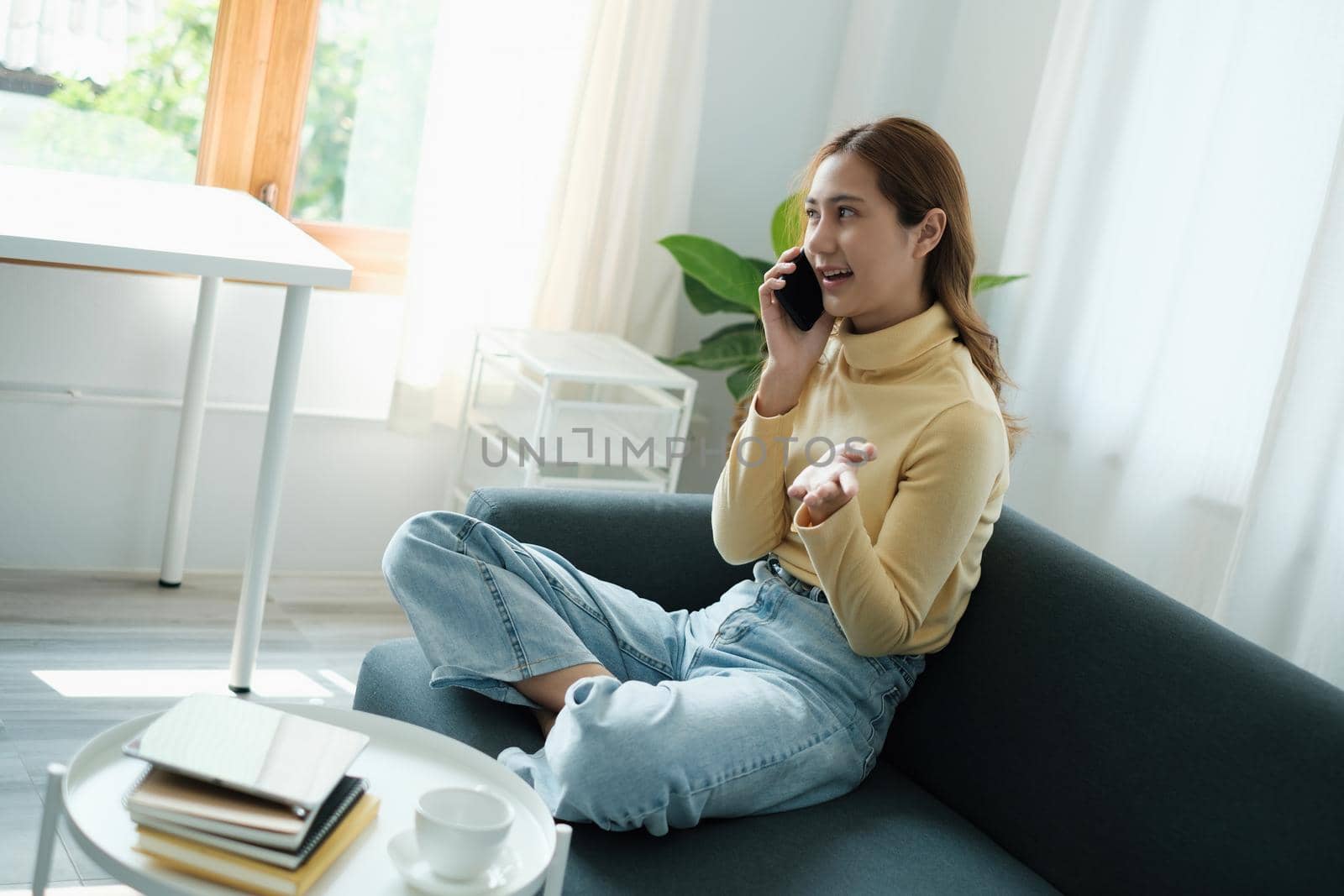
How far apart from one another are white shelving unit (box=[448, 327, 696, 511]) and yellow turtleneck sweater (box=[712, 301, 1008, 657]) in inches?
29.9

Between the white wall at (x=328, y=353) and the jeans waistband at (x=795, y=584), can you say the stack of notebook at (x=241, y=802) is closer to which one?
the jeans waistband at (x=795, y=584)

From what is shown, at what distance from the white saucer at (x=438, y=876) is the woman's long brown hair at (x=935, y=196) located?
91 centimetres

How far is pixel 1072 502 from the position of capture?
8.54 feet

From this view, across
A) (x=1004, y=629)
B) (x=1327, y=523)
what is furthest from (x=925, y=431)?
(x=1327, y=523)

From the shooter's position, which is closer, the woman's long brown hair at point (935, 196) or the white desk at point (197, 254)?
the woman's long brown hair at point (935, 196)

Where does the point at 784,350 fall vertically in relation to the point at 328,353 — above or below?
above

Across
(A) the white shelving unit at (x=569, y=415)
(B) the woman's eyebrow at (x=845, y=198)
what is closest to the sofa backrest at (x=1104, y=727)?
(B) the woman's eyebrow at (x=845, y=198)

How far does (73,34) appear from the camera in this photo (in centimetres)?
258

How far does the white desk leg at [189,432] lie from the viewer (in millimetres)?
2557

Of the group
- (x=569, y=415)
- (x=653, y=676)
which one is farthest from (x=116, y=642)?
→ (x=653, y=676)

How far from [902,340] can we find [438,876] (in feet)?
2.90

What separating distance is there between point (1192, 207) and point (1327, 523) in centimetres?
63

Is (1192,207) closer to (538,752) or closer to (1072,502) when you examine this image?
(1072,502)

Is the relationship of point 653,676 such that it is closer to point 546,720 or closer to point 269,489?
point 546,720
